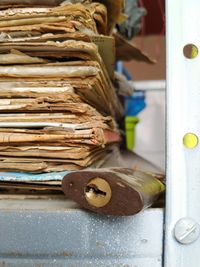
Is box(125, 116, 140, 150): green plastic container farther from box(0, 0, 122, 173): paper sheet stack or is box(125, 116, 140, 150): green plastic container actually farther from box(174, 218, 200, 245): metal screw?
box(174, 218, 200, 245): metal screw

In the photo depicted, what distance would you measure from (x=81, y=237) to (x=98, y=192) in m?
0.05

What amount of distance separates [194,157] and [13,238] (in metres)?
0.20

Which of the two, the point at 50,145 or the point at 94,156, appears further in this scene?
the point at 94,156

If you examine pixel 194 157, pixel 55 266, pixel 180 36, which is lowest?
pixel 55 266

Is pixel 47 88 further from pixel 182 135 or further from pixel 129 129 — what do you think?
pixel 129 129

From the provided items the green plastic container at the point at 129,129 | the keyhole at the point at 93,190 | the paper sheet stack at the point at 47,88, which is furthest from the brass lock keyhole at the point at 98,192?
the green plastic container at the point at 129,129

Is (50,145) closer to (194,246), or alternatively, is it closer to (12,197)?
(12,197)

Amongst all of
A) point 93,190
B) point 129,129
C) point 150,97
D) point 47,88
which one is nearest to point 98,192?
point 93,190

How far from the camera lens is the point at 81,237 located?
43cm

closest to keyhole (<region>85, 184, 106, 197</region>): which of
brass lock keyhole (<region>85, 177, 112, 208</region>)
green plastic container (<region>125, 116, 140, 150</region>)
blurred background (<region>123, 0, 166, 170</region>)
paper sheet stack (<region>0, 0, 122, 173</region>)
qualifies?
brass lock keyhole (<region>85, 177, 112, 208</region>)

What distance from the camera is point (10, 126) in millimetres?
519

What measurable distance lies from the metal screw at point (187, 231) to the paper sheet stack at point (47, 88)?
150mm

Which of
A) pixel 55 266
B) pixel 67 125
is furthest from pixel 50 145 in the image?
pixel 55 266

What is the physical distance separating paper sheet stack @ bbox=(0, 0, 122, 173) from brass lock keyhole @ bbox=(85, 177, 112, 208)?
0.34 feet
